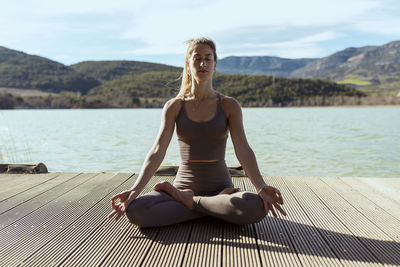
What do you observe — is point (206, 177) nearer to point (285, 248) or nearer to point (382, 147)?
point (285, 248)

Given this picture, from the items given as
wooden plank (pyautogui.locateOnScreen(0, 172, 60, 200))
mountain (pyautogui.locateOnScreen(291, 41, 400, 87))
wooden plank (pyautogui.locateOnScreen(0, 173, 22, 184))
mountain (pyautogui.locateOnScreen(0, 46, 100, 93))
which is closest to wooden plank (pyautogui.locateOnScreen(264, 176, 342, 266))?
wooden plank (pyautogui.locateOnScreen(0, 172, 60, 200))

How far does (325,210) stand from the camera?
2.51m

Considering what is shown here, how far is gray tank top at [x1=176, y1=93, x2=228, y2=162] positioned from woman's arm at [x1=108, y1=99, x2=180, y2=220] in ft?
0.18

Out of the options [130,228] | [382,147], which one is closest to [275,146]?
[382,147]

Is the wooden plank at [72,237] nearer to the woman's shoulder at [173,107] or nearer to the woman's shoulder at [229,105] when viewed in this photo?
the woman's shoulder at [173,107]

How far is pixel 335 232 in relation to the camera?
2045mm

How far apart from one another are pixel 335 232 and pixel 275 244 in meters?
0.41

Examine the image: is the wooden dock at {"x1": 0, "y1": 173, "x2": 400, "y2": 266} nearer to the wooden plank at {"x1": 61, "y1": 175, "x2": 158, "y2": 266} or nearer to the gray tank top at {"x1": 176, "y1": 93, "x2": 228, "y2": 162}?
the wooden plank at {"x1": 61, "y1": 175, "x2": 158, "y2": 266}

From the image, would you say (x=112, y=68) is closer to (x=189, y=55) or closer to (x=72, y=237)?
(x=189, y=55)

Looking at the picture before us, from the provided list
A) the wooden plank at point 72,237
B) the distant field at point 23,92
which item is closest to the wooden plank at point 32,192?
the wooden plank at point 72,237

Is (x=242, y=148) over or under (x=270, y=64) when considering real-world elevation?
under

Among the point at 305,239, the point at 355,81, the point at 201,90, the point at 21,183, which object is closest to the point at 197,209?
the point at 305,239

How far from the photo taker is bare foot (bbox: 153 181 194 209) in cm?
213

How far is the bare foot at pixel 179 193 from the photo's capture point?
2135 millimetres
